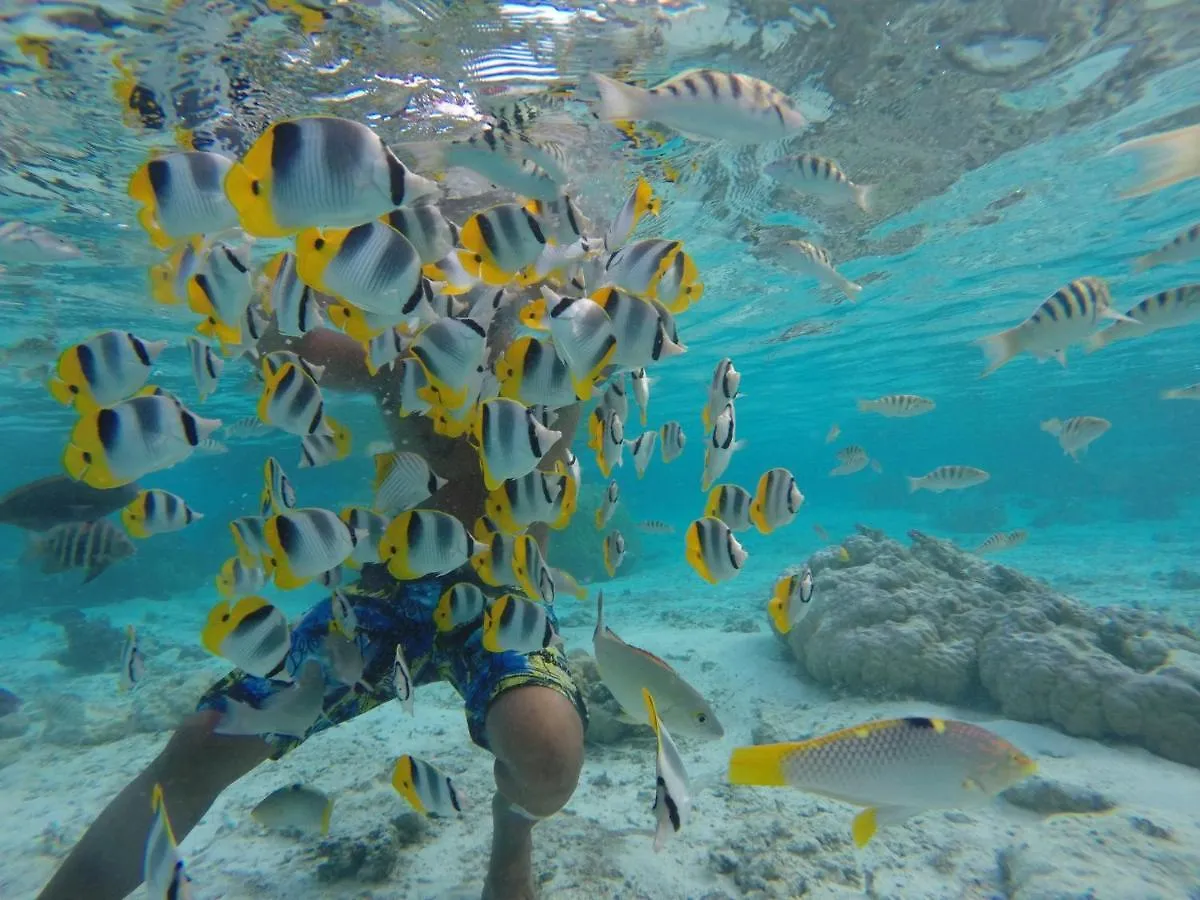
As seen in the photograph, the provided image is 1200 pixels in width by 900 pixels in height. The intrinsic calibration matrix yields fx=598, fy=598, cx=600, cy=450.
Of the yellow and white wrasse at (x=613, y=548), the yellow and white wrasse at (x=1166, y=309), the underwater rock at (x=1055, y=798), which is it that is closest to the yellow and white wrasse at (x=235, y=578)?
the yellow and white wrasse at (x=613, y=548)

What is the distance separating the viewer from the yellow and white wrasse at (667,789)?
6.27 feet

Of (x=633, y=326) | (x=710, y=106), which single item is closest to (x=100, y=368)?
(x=633, y=326)

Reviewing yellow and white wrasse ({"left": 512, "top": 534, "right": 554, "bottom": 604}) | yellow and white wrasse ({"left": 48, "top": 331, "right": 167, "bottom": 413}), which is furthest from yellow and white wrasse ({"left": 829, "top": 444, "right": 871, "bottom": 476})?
yellow and white wrasse ({"left": 48, "top": 331, "right": 167, "bottom": 413})

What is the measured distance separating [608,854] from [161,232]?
4844mm

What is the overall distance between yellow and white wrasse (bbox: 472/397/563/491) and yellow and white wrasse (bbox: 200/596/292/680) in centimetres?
120

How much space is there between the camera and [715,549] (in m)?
3.41

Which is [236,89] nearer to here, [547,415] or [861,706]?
[547,415]

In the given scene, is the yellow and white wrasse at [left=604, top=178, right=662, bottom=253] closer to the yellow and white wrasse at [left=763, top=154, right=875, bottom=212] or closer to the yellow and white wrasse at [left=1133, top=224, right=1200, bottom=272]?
the yellow and white wrasse at [left=763, top=154, right=875, bottom=212]

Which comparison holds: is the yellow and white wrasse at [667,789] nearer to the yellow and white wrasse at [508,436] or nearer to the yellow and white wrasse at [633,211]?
the yellow and white wrasse at [508,436]

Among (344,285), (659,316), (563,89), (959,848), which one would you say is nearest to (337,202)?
(344,285)

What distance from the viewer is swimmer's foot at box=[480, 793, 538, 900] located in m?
3.64

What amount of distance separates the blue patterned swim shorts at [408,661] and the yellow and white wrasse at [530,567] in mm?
593

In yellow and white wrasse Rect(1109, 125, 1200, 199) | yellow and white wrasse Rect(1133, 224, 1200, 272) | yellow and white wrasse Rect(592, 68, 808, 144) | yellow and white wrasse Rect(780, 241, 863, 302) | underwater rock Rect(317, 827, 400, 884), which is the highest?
yellow and white wrasse Rect(1133, 224, 1200, 272)

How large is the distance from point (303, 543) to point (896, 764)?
2.60 m
